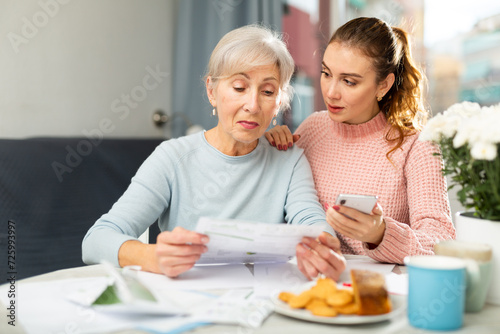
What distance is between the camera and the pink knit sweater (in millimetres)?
1208

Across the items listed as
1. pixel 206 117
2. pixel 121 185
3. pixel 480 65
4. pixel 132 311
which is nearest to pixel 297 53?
pixel 206 117

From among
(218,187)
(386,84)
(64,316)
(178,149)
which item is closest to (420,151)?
(386,84)

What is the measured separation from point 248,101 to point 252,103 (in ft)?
0.05

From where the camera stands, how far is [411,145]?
4.80 ft

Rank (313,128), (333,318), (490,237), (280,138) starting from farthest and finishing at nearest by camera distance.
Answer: (313,128) < (280,138) < (490,237) < (333,318)

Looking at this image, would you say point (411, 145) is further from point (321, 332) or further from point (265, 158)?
point (321, 332)

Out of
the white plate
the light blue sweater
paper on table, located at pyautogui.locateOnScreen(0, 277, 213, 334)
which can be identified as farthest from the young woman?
paper on table, located at pyautogui.locateOnScreen(0, 277, 213, 334)

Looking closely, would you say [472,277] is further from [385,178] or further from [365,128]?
[365,128]

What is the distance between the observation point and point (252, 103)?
133 centimetres

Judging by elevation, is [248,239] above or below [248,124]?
below

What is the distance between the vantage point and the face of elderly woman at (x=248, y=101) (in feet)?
4.39

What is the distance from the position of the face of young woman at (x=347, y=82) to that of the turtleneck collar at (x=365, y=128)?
43 millimetres

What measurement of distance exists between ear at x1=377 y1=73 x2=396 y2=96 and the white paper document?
0.69m

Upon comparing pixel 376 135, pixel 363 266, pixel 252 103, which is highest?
pixel 252 103
